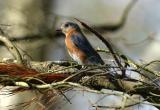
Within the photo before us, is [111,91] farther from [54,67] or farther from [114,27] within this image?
[114,27]

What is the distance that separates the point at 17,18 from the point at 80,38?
265cm

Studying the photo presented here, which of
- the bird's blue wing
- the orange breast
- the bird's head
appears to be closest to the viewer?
the bird's blue wing

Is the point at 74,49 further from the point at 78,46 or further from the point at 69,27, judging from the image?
the point at 69,27

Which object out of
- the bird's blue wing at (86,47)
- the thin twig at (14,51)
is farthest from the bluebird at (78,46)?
the thin twig at (14,51)

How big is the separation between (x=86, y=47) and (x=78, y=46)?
230 mm

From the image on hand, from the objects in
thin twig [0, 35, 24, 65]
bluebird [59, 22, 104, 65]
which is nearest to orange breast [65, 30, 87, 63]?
bluebird [59, 22, 104, 65]

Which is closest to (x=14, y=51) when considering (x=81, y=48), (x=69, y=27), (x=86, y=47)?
(x=86, y=47)

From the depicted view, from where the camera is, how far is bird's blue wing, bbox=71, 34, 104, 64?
5320 mm

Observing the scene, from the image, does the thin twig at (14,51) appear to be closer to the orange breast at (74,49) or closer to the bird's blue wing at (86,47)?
the bird's blue wing at (86,47)

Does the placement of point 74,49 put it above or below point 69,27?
below

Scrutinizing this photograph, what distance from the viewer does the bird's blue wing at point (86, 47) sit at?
532 centimetres

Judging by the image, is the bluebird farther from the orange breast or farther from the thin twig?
the thin twig

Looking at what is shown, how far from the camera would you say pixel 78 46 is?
5.98 metres

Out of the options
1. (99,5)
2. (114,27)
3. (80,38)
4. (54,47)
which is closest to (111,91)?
(80,38)
